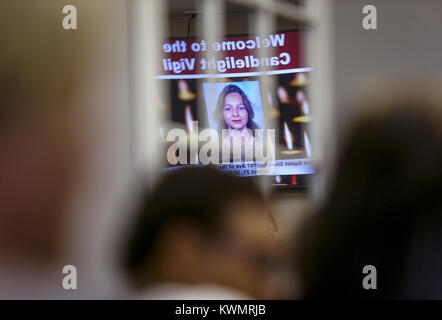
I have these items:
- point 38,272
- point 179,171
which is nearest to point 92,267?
point 38,272

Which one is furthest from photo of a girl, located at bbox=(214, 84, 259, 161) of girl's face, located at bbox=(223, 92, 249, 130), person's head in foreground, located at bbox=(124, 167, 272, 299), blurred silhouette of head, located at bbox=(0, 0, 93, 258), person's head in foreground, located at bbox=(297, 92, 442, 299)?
blurred silhouette of head, located at bbox=(0, 0, 93, 258)

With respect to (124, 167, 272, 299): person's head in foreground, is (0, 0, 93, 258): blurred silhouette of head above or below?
above

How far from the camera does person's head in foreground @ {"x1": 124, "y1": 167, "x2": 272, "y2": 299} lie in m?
2.08

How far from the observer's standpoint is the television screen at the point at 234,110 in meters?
2.08

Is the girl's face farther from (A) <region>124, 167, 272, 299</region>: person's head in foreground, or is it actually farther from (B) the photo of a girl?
(A) <region>124, 167, 272, 299</region>: person's head in foreground

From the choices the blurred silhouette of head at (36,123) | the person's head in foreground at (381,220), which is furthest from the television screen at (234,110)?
the blurred silhouette of head at (36,123)

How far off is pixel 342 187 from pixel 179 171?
61 cm

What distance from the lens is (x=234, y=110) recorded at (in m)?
2.08

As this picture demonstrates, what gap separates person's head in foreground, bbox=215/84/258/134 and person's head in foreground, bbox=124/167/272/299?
176 millimetres

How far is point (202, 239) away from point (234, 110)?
0.47 metres

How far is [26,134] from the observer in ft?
7.06

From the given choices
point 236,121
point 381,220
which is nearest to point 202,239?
point 236,121
